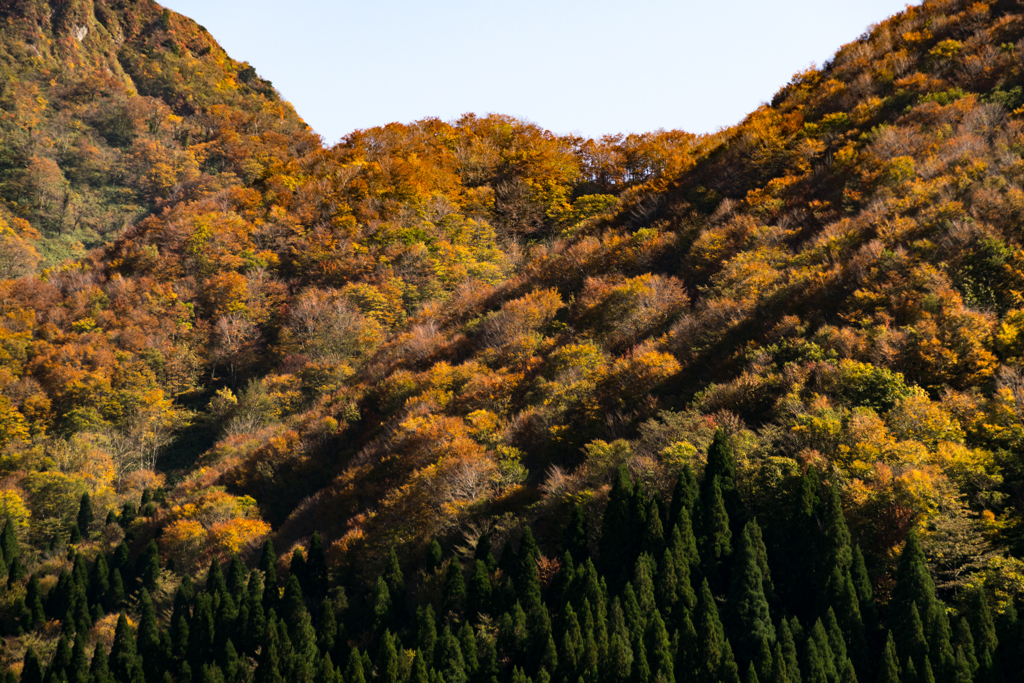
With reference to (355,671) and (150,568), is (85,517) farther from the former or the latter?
(355,671)

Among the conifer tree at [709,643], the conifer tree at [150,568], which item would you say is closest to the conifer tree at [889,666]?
the conifer tree at [709,643]

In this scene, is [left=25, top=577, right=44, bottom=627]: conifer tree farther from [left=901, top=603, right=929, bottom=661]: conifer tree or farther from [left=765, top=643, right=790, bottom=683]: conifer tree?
[left=901, top=603, right=929, bottom=661]: conifer tree

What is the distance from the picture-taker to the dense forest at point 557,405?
27438 mm

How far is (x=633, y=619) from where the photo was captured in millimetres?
26906

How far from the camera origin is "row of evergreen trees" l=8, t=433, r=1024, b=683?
79.4ft

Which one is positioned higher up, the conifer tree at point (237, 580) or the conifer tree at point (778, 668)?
the conifer tree at point (237, 580)

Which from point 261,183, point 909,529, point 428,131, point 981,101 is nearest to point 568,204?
point 428,131

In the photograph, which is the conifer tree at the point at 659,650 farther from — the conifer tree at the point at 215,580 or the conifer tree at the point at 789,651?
the conifer tree at the point at 215,580

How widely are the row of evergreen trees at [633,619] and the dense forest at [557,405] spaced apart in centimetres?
11

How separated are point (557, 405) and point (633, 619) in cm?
1683

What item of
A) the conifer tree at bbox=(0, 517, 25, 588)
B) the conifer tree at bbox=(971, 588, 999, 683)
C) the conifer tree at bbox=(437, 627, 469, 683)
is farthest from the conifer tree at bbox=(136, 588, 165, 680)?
the conifer tree at bbox=(971, 588, 999, 683)

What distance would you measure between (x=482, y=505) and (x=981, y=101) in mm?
35683

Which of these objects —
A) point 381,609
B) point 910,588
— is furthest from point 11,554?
point 910,588

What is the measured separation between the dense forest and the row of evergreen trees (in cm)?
11
